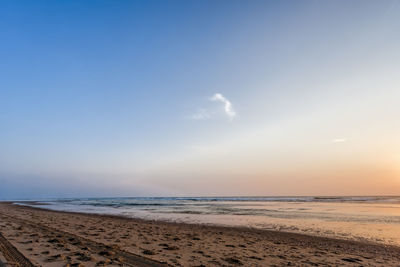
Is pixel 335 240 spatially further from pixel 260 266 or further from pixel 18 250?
pixel 18 250

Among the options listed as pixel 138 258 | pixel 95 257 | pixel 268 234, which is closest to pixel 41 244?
pixel 95 257

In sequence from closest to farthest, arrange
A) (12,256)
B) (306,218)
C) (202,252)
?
1. (12,256)
2. (202,252)
3. (306,218)

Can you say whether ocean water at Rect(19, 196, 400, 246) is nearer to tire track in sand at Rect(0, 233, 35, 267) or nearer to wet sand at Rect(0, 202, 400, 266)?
wet sand at Rect(0, 202, 400, 266)

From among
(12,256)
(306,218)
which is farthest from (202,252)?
(306,218)

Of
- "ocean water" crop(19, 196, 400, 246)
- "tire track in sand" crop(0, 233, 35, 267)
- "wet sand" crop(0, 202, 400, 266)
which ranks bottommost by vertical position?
"ocean water" crop(19, 196, 400, 246)

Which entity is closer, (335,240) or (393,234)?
(335,240)

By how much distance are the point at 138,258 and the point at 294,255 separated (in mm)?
6464

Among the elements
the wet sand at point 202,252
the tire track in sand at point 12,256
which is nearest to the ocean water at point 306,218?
the wet sand at point 202,252

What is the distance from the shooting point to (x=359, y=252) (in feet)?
37.0

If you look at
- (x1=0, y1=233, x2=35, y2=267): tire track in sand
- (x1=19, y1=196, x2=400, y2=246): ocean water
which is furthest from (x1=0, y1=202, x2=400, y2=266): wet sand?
(x1=19, y1=196, x2=400, y2=246): ocean water

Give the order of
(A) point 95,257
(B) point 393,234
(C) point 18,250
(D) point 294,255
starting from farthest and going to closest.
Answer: (B) point 393,234 < (D) point 294,255 < (C) point 18,250 < (A) point 95,257

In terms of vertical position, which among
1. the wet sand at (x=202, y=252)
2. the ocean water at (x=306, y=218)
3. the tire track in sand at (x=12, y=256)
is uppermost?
the tire track in sand at (x=12, y=256)

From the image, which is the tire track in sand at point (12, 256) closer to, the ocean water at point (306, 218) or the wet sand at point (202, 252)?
the wet sand at point (202, 252)

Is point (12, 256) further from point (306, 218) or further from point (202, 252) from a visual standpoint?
point (306, 218)
